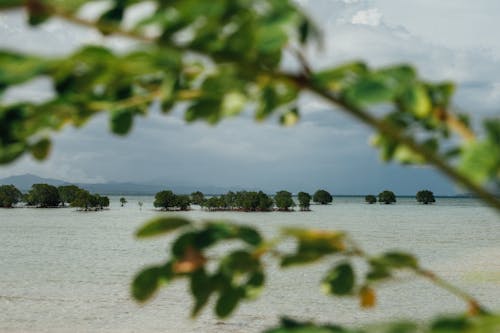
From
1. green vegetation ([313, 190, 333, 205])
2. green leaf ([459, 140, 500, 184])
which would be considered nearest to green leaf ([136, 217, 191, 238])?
green leaf ([459, 140, 500, 184])

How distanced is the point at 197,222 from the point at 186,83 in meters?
0.22

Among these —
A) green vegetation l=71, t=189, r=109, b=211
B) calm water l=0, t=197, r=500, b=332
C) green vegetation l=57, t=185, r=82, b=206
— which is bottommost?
calm water l=0, t=197, r=500, b=332

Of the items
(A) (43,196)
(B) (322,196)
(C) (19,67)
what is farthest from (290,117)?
(B) (322,196)

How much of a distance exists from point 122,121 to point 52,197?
101 metres

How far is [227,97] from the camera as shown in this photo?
746 millimetres

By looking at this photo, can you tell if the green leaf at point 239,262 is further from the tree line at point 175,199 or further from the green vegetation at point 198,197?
the green vegetation at point 198,197

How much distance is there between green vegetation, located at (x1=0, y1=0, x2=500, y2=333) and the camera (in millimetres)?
640

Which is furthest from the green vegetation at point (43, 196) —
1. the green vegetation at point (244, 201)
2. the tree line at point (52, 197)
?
the green vegetation at point (244, 201)

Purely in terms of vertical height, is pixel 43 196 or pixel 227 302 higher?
pixel 43 196

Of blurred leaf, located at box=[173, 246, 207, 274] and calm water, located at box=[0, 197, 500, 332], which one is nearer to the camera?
blurred leaf, located at box=[173, 246, 207, 274]

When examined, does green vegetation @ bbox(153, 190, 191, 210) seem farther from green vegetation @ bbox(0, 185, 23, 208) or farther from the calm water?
the calm water

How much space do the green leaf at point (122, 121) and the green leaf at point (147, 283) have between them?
10.3 inches

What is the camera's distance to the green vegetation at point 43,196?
9344cm

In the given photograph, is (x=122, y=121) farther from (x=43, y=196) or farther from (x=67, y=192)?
(x=67, y=192)
